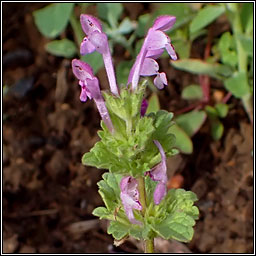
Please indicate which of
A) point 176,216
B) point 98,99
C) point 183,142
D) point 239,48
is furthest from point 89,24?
point 239,48

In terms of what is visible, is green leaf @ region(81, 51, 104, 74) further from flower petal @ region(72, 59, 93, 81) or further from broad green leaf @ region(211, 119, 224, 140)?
flower petal @ region(72, 59, 93, 81)

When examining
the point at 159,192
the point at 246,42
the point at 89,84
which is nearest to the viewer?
the point at 89,84

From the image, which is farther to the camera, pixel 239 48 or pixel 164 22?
pixel 239 48

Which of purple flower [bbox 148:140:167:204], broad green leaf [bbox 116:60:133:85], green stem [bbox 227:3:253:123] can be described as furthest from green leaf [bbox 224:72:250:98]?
purple flower [bbox 148:140:167:204]

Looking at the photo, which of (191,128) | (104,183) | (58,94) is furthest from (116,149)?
(58,94)

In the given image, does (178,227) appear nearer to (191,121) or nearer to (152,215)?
(152,215)

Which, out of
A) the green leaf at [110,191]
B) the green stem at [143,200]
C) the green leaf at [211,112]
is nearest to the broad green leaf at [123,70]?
the green leaf at [211,112]

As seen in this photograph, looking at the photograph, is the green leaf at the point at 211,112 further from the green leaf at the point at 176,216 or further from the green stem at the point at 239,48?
the green leaf at the point at 176,216
